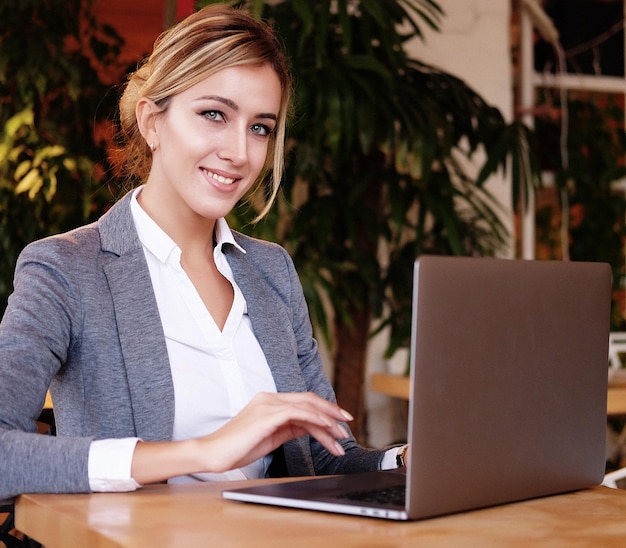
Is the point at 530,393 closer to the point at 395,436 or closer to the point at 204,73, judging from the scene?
the point at 204,73

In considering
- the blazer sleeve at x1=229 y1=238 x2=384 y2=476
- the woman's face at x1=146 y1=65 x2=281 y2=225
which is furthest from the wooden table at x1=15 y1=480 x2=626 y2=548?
the woman's face at x1=146 y1=65 x2=281 y2=225

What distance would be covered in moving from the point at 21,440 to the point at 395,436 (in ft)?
9.22

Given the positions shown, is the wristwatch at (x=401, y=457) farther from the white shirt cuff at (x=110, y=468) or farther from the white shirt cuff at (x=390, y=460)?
the white shirt cuff at (x=110, y=468)

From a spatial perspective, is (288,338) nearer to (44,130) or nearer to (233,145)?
(233,145)

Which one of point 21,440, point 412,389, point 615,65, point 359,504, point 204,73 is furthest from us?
point 615,65

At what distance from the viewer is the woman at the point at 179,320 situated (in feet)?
4.01

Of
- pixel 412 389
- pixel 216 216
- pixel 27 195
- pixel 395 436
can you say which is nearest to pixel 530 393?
pixel 412 389

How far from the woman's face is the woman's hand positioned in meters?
0.55

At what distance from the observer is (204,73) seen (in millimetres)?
1629

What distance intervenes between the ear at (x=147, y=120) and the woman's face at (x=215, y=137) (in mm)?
26

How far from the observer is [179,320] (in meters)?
1.63

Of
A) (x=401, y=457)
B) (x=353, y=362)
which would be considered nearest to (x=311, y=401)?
(x=401, y=457)

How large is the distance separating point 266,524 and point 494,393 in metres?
0.28

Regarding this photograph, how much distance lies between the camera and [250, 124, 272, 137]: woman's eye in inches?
67.7
